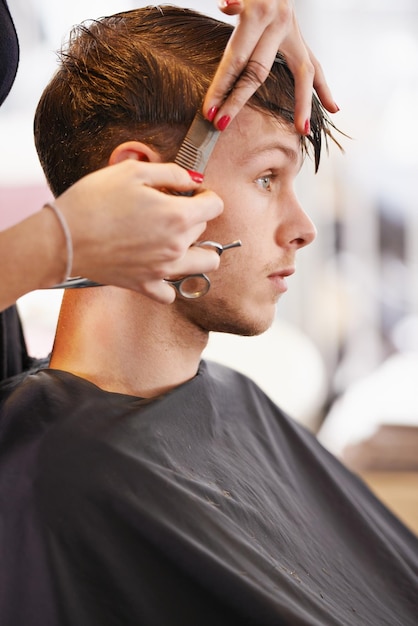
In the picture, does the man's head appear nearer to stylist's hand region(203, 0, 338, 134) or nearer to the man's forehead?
the man's forehead

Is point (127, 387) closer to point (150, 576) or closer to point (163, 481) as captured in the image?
point (163, 481)

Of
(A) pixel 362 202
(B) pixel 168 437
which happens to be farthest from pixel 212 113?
(A) pixel 362 202

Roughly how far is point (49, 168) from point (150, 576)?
77 centimetres

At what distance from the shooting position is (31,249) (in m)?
0.92

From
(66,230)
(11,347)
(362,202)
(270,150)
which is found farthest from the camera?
(362,202)

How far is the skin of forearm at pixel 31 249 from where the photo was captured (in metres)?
0.92

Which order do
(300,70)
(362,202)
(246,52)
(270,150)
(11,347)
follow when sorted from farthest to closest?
(362,202) → (11,347) → (270,150) → (300,70) → (246,52)

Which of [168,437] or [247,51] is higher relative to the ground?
[247,51]

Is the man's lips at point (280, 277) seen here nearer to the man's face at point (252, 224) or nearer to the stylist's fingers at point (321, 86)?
the man's face at point (252, 224)

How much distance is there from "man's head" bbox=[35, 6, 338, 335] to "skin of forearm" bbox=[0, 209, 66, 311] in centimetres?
41

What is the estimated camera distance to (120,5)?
4.33m

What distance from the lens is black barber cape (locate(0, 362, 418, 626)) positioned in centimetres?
111

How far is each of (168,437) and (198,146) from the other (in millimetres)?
479

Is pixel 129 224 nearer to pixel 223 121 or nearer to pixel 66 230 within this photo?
pixel 66 230
